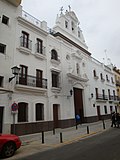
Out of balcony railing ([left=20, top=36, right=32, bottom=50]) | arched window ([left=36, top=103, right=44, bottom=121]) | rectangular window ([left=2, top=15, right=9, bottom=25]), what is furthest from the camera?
arched window ([left=36, top=103, right=44, bottom=121])

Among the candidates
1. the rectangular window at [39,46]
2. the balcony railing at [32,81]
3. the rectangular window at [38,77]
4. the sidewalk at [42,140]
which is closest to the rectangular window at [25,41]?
the rectangular window at [39,46]

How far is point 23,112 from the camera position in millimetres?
13000

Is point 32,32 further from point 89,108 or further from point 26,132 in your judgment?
point 89,108

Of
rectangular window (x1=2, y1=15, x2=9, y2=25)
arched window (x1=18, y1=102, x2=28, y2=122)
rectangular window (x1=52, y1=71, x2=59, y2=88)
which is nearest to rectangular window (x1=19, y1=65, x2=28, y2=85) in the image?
arched window (x1=18, y1=102, x2=28, y2=122)

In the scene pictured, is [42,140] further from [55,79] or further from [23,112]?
[55,79]

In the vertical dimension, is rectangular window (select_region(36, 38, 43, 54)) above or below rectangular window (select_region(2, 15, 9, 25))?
below

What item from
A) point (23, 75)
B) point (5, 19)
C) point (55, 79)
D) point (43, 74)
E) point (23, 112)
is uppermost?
point (5, 19)

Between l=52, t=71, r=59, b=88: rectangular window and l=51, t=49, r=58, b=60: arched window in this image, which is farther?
l=51, t=49, r=58, b=60: arched window

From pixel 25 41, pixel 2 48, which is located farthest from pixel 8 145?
pixel 25 41

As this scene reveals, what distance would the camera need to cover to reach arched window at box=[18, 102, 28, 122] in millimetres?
12622

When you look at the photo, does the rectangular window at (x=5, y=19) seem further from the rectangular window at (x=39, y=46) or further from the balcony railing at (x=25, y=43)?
the rectangular window at (x=39, y=46)

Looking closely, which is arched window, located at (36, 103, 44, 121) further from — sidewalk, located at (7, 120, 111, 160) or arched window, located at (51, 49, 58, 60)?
arched window, located at (51, 49, 58, 60)

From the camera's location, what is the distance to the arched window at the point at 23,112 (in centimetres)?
1262

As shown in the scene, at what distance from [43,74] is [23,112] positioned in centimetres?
452
